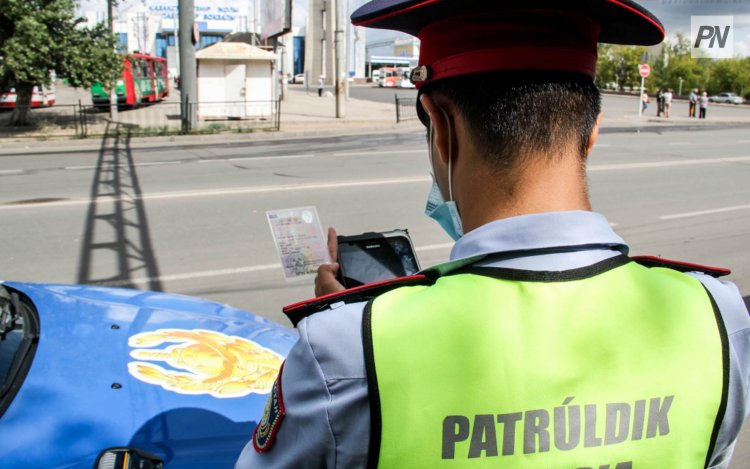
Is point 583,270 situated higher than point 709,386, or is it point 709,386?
point 583,270

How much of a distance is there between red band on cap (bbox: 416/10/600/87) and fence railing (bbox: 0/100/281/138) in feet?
64.3

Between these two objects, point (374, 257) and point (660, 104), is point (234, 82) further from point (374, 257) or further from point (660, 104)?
point (660, 104)

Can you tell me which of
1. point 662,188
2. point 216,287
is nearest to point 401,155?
point 662,188

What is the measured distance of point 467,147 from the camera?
119cm

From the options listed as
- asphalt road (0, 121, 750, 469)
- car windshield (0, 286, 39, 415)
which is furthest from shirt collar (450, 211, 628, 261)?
asphalt road (0, 121, 750, 469)

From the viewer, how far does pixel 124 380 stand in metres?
2.51

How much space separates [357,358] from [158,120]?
23.3 m

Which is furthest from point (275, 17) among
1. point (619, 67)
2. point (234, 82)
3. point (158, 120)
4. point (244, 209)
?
point (619, 67)

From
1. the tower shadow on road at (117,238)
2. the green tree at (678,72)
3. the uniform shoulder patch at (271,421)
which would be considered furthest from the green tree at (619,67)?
the uniform shoulder patch at (271,421)

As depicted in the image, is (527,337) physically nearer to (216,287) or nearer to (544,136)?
(544,136)

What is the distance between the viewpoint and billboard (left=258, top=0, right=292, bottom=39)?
2666 centimetres

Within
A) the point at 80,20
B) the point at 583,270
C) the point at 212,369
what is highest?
the point at 80,20

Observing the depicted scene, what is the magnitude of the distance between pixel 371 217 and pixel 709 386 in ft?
24.1

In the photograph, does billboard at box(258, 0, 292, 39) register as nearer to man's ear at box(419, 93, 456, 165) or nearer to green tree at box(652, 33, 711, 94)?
man's ear at box(419, 93, 456, 165)
